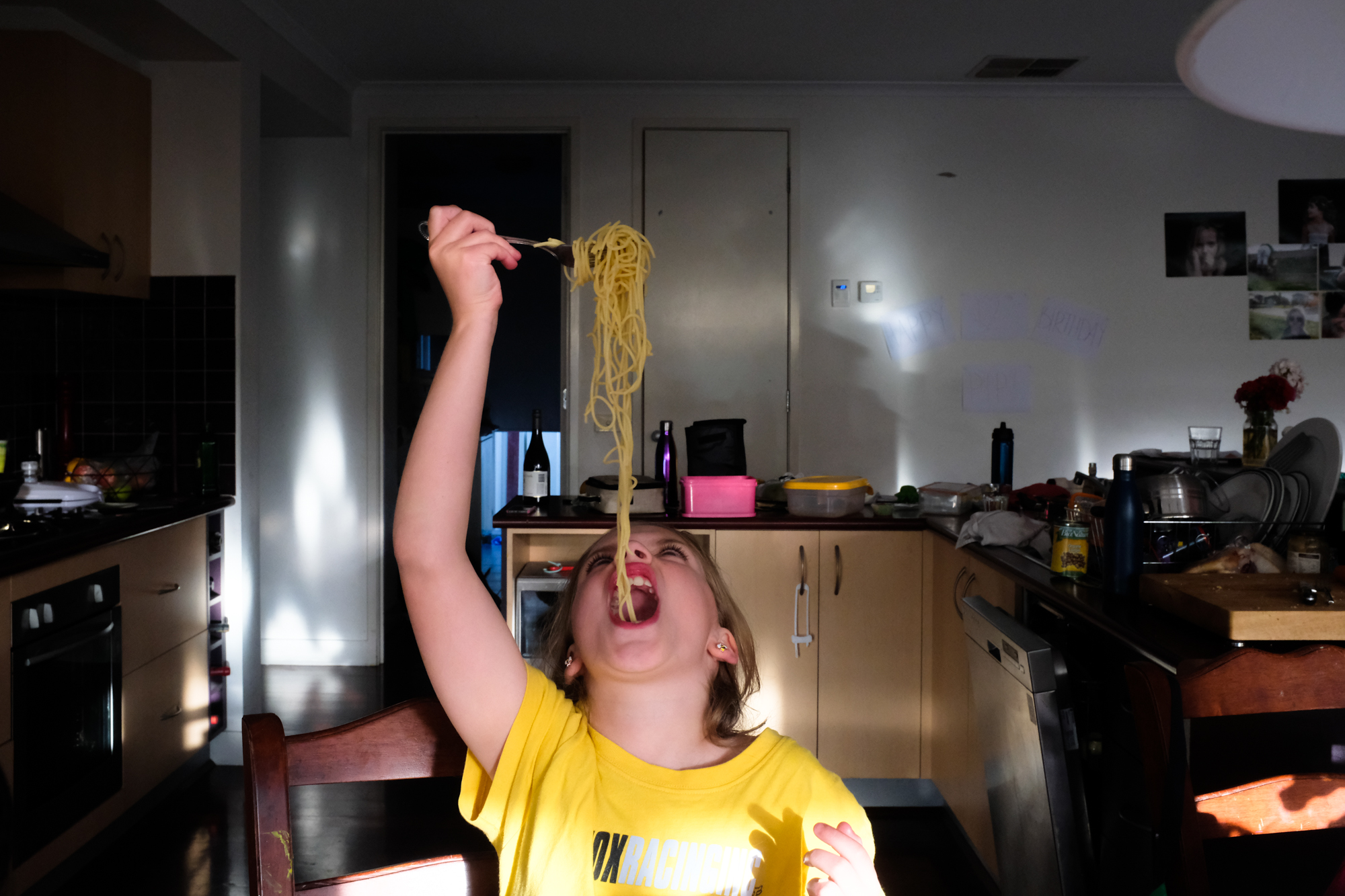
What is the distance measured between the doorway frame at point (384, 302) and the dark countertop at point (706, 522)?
159 cm

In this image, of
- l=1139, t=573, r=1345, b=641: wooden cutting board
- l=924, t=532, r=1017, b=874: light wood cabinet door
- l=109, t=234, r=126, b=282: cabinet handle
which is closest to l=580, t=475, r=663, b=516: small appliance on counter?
l=924, t=532, r=1017, b=874: light wood cabinet door

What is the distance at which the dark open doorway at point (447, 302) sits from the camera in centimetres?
446

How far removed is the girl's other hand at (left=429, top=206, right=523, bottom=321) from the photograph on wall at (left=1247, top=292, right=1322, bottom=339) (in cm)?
443

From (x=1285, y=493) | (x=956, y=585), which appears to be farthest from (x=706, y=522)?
(x=1285, y=493)

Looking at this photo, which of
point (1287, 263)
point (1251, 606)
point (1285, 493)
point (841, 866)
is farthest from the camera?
point (1287, 263)

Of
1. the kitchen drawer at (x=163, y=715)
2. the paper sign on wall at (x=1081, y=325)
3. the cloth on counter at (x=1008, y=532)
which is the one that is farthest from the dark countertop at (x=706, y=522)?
the paper sign on wall at (x=1081, y=325)

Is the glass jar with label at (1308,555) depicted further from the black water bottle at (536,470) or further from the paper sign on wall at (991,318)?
the paper sign on wall at (991,318)

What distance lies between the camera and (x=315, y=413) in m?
4.42

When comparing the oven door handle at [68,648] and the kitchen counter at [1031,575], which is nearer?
the kitchen counter at [1031,575]

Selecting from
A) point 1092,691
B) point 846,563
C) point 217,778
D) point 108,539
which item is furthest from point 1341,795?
point 217,778

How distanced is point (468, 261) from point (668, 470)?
223cm

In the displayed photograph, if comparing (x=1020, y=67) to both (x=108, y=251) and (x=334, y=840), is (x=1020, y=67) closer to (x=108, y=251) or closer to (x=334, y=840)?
(x=108, y=251)

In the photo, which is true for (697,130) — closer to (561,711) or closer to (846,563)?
(846,563)

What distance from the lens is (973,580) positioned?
7.97 ft
